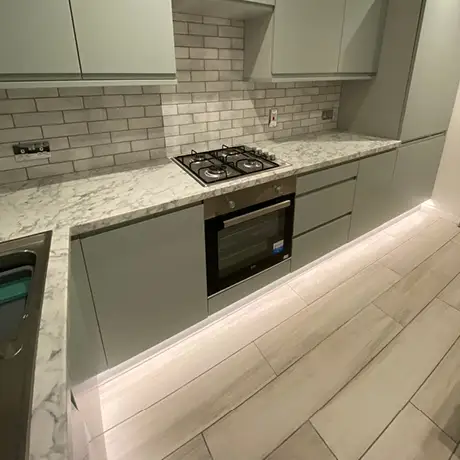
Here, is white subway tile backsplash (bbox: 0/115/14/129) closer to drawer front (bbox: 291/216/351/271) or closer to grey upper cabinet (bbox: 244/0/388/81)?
grey upper cabinet (bbox: 244/0/388/81)

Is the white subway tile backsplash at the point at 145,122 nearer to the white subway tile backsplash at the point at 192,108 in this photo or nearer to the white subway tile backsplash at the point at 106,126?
the white subway tile backsplash at the point at 106,126

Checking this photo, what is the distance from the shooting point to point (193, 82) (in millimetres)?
1908

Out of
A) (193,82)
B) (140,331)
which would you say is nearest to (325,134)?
Result: (193,82)

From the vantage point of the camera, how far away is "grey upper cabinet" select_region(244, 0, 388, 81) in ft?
5.89

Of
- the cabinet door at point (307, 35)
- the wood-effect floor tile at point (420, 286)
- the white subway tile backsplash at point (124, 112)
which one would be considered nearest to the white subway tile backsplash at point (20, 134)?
the white subway tile backsplash at point (124, 112)

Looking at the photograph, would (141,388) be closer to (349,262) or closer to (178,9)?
(349,262)

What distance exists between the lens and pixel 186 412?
4.73 ft

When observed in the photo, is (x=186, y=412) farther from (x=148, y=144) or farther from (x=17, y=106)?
(x=17, y=106)

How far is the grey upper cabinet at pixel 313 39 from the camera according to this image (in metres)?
1.80

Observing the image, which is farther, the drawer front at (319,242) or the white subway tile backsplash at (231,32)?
the drawer front at (319,242)

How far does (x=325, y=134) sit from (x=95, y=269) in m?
2.15

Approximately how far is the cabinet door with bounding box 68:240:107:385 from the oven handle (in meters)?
0.73

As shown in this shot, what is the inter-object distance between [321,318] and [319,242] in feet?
1.94

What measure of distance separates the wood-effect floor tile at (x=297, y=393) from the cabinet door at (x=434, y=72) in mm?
1608
